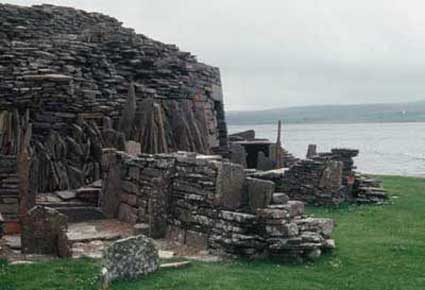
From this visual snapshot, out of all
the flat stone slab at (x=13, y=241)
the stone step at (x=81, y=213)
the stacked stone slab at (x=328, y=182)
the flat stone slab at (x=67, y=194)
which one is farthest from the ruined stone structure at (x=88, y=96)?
the stacked stone slab at (x=328, y=182)

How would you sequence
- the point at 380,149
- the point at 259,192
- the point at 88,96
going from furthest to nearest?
the point at 380,149 < the point at 88,96 < the point at 259,192

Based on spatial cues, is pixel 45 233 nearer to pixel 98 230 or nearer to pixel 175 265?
pixel 175 265

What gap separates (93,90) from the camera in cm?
1861

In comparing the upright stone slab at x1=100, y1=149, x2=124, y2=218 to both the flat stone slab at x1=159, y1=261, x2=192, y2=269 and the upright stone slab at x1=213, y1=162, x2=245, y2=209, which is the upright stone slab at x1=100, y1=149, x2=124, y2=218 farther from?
the flat stone slab at x1=159, y1=261, x2=192, y2=269

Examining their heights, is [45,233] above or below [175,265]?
above

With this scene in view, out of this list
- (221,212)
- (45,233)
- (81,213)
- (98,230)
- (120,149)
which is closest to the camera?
(45,233)

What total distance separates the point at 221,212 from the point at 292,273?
6.34 ft

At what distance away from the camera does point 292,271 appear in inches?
395

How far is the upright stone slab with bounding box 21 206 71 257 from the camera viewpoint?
1062cm

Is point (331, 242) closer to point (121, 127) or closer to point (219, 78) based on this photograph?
point (121, 127)

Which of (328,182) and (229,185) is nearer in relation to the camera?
(229,185)

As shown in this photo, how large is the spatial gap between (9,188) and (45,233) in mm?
2656

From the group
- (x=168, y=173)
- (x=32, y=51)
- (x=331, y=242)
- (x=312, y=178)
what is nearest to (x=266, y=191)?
(x=331, y=242)

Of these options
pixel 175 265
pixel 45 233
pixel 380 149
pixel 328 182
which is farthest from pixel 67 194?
pixel 380 149
